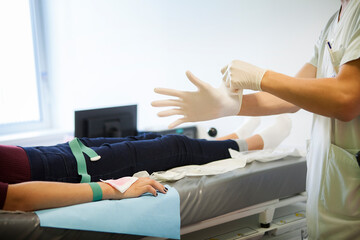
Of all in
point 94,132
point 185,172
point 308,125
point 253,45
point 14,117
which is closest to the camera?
point 185,172

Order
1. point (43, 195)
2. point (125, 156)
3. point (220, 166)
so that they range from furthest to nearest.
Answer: point (220, 166)
point (125, 156)
point (43, 195)

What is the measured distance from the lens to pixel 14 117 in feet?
10.8

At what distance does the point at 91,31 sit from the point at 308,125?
2120mm

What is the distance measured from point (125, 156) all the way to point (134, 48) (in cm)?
197

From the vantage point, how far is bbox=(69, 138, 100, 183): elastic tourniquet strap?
4.84ft

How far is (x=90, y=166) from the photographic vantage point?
1548 mm

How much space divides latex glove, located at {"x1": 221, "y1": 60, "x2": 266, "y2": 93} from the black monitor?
3.89ft

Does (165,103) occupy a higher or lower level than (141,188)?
higher

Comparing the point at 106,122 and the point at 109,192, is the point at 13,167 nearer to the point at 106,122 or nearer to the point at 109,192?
the point at 109,192

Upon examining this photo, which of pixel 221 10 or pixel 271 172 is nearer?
pixel 271 172

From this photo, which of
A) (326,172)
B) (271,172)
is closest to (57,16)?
(271,172)

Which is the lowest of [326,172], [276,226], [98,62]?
[276,226]

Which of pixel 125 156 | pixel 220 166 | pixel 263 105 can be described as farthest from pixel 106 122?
pixel 263 105

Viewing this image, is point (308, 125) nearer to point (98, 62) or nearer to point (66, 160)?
point (66, 160)
